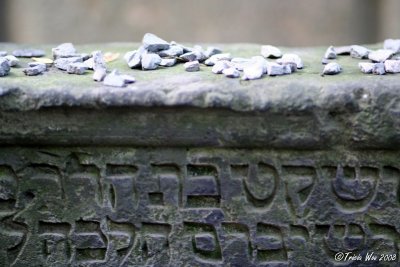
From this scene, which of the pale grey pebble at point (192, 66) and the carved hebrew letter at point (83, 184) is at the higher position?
the pale grey pebble at point (192, 66)

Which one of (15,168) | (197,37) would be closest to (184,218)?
(15,168)

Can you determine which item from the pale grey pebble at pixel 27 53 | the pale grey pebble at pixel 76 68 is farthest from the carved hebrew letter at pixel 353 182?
the pale grey pebble at pixel 27 53

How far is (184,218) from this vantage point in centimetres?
166

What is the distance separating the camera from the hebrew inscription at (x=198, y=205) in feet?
5.33

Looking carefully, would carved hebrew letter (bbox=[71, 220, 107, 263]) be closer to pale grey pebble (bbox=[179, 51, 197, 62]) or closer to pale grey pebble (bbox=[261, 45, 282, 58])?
pale grey pebble (bbox=[179, 51, 197, 62])

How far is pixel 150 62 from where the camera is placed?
1747 mm

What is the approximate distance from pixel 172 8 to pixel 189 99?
6.65 feet

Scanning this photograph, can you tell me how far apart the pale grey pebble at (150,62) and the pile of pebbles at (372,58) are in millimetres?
367

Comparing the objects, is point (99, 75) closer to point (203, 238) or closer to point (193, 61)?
point (193, 61)

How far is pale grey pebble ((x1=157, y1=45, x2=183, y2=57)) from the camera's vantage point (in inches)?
72.1

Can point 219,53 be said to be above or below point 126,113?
above

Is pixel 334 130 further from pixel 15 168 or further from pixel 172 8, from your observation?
pixel 172 8

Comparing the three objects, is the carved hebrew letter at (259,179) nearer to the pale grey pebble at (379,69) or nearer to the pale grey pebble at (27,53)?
the pale grey pebble at (379,69)

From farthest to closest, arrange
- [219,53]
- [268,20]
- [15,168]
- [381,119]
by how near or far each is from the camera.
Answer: [268,20]
[219,53]
[15,168]
[381,119]
